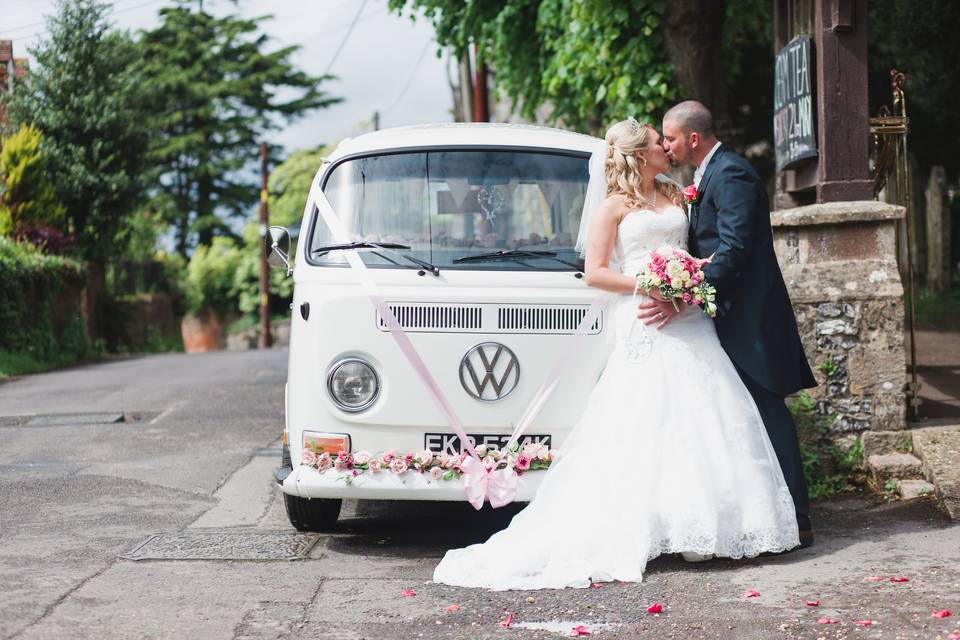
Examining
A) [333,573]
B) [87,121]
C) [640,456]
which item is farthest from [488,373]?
[87,121]

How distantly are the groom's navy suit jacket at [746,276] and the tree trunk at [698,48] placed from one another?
7.04m

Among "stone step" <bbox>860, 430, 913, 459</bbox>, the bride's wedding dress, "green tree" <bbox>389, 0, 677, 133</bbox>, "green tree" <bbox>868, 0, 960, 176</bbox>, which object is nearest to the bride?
the bride's wedding dress

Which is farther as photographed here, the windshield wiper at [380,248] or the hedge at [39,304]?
the hedge at [39,304]

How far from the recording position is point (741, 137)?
2514 cm

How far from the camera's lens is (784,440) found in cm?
601

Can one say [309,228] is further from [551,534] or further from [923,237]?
[923,237]

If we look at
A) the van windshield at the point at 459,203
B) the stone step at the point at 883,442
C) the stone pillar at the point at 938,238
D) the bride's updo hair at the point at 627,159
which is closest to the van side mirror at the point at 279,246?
the van windshield at the point at 459,203

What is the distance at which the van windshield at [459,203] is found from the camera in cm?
629

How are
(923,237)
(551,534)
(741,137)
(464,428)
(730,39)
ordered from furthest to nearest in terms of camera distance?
(741,137)
(923,237)
(730,39)
(464,428)
(551,534)

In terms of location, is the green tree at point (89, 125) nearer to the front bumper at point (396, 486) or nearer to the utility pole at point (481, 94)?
the utility pole at point (481, 94)

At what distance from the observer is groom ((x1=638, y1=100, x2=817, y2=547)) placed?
5.82 m

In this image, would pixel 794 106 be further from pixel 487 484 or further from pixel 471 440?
pixel 487 484

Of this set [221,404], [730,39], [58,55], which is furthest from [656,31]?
[58,55]

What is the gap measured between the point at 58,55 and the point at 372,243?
74.6 feet
